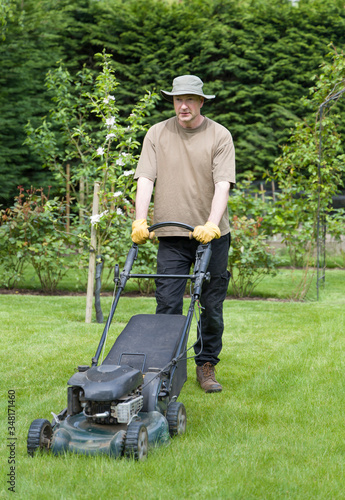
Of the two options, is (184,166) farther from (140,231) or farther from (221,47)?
(221,47)

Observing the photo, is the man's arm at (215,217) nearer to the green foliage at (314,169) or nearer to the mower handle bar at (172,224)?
the mower handle bar at (172,224)

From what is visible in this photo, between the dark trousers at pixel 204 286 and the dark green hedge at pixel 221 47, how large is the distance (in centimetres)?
1075

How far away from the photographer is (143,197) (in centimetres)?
337

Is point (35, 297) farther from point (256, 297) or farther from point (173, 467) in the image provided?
point (173, 467)

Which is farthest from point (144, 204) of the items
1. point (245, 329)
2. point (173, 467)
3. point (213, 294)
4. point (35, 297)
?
point (35, 297)

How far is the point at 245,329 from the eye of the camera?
5.40m

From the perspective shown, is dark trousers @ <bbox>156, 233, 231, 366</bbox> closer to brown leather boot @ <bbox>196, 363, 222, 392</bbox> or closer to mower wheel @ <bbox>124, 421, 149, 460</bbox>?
brown leather boot @ <bbox>196, 363, 222, 392</bbox>

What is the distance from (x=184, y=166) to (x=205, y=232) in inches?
20.0

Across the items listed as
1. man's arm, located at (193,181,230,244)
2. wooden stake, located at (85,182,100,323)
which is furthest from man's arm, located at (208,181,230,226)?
wooden stake, located at (85,182,100,323)

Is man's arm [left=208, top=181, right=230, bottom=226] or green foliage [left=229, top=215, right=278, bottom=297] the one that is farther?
green foliage [left=229, top=215, right=278, bottom=297]

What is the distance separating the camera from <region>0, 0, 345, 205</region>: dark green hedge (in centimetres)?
1428

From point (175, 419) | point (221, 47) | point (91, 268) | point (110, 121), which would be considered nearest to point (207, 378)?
point (175, 419)

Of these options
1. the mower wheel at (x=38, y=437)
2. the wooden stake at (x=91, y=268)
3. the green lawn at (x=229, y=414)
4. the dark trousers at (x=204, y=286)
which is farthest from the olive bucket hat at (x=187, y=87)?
the wooden stake at (x=91, y=268)

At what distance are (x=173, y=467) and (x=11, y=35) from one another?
12.6 m
